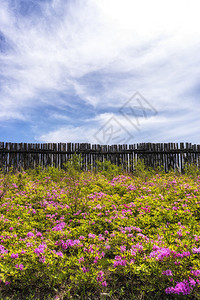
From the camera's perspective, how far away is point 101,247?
3.66m

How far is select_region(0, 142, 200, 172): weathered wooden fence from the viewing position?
11922 millimetres

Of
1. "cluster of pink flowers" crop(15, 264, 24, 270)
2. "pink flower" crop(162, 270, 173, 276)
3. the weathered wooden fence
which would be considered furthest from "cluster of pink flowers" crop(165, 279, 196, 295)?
the weathered wooden fence

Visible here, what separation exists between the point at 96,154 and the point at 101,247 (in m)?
8.99

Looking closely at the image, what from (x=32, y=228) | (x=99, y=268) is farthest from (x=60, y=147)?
(x=99, y=268)

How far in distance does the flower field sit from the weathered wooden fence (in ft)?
20.0

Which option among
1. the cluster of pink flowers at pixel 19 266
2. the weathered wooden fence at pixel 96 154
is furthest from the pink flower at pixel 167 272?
the weathered wooden fence at pixel 96 154

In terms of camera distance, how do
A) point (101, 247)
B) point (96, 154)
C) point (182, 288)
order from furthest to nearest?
point (96, 154)
point (101, 247)
point (182, 288)

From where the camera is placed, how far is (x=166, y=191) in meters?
6.40

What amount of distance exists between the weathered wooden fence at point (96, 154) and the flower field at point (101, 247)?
20.0 ft

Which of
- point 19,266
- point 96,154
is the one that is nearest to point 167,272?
point 19,266

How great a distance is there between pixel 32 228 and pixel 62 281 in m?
1.73

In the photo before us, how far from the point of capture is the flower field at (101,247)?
2814 mm

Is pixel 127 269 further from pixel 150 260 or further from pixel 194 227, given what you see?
pixel 194 227

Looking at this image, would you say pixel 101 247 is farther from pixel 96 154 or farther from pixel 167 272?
pixel 96 154
